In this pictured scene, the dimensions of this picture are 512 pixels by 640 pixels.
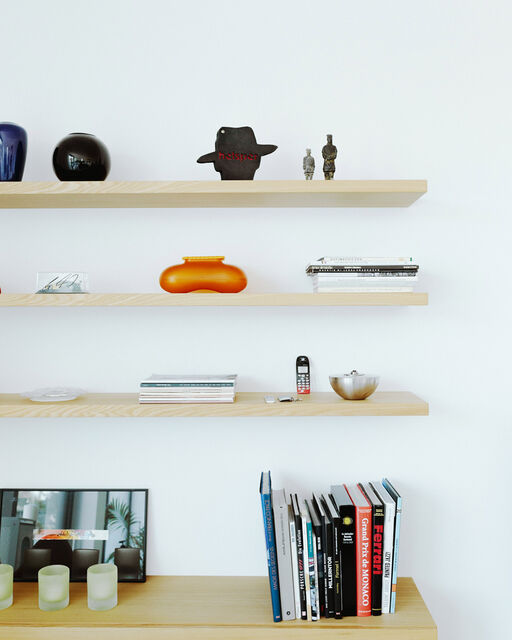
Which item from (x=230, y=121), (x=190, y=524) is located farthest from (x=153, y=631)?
(x=230, y=121)

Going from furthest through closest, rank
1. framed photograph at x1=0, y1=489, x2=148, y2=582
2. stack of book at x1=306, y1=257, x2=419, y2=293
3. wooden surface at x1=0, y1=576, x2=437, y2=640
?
framed photograph at x1=0, y1=489, x2=148, y2=582
stack of book at x1=306, y1=257, x2=419, y2=293
wooden surface at x1=0, y1=576, x2=437, y2=640

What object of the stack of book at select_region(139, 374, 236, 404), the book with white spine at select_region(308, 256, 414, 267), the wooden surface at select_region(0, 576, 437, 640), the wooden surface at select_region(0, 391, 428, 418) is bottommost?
the wooden surface at select_region(0, 576, 437, 640)

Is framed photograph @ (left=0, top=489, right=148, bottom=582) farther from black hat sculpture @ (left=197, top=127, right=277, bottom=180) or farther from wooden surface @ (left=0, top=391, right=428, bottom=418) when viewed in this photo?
black hat sculpture @ (left=197, top=127, right=277, bottom=180)

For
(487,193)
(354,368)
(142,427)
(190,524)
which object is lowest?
(190,524)

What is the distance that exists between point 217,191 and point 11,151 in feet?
1.94

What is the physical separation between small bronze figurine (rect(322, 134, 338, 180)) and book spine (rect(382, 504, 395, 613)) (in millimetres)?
920

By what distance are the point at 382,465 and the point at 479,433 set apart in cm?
31

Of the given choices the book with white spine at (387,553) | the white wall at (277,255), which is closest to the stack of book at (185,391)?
the white wall at (277,255)

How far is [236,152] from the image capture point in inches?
62.9

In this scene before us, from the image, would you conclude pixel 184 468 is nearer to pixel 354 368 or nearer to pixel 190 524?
pixel 190 524

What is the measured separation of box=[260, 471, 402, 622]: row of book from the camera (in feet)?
4.93

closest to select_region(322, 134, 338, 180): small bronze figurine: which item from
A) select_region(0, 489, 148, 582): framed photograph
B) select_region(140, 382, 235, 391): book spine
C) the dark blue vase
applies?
select_region(140, 382, 235, 391): book spine

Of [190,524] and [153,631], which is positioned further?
[190,524]

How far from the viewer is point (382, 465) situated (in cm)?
175
